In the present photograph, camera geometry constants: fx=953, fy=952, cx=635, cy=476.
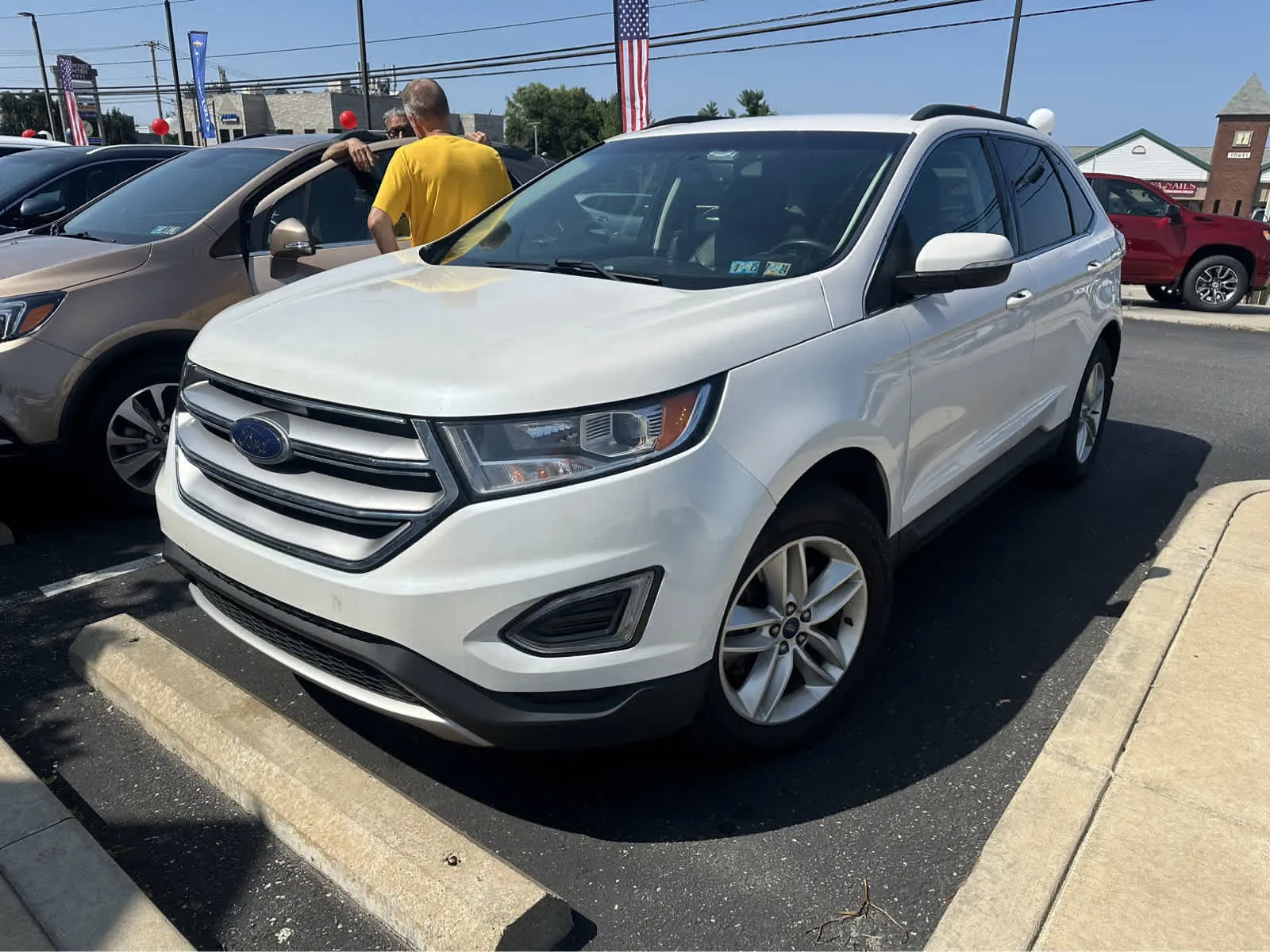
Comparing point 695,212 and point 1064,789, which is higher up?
point 695,212

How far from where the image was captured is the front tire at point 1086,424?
187 inches

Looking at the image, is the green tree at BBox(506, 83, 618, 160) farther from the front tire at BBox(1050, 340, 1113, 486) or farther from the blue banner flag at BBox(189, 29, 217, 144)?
the front tire at BBox(1050, 340, 1113, 486)

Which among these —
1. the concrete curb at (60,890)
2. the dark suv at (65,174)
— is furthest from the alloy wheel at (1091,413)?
the dark suv at (65,174)

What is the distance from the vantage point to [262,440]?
2342 millimetres

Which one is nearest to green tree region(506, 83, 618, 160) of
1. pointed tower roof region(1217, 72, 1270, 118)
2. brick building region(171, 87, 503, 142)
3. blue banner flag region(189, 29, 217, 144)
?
brick building region(171, 87, 503, 142)

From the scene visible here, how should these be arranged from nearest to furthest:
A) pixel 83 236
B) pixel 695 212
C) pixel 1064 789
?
pixel 1064 789, pixel 695 212, pixel 83 236

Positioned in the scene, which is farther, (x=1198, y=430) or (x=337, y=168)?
(x=1198, y=430)

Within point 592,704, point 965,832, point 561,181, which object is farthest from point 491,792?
point 561,181

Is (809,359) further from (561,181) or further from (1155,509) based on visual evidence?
(1155,509)

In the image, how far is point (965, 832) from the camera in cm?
246

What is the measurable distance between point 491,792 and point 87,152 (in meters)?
7.33

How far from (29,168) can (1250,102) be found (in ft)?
194

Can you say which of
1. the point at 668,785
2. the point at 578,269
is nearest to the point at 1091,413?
the point at 578,269

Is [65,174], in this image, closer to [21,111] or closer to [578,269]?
[578,269]
